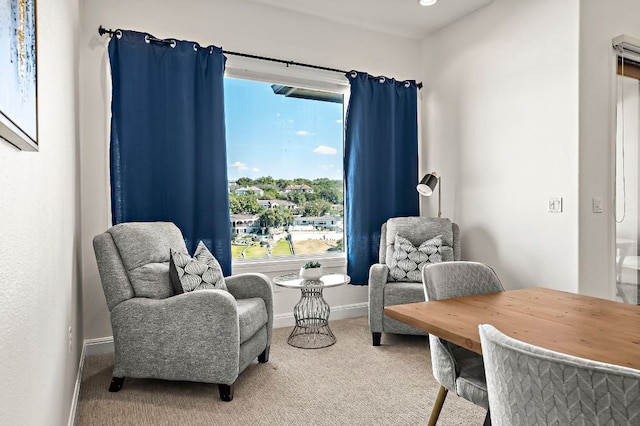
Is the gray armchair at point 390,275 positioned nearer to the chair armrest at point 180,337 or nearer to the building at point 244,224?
the building at point 244,224

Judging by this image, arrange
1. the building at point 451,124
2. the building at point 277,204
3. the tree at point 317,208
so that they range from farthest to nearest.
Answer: the tree at point 317,208 → the building at point 277,204 → the building at point 451,124

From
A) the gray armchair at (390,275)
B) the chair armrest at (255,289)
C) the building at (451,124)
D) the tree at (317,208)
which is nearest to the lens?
the building at (451,124)

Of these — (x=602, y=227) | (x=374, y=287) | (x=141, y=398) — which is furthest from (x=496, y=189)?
(x=141, y=398)

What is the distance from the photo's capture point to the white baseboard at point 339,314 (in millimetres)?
3855

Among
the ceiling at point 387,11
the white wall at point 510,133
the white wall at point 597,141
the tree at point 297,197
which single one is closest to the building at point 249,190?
the tree at point 297,197

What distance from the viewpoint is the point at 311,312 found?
3.85 m

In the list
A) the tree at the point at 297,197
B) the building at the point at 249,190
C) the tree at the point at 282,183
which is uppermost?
the tree at the point at 282,183

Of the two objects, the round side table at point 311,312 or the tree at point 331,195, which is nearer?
the round side table at point 311,312

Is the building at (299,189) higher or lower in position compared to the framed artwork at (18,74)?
lower

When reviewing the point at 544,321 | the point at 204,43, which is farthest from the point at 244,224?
the point at 544,321

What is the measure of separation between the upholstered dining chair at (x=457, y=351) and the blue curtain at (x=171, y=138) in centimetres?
196

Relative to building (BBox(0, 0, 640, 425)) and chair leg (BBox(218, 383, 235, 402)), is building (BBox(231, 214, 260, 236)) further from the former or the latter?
chair leg (BBox(218, 383, 235, 402))

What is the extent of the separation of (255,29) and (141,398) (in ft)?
9.79

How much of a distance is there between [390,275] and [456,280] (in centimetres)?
155
